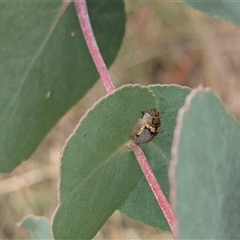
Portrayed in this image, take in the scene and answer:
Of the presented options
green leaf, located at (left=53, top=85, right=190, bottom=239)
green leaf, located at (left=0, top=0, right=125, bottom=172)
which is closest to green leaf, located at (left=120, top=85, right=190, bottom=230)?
green leaf, located at (left=53, top=85, right=190, bottom=239)

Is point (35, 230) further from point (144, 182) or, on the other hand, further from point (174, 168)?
point (174, 168)

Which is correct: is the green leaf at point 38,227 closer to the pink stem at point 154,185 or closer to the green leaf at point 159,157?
the green leaf at point 159,157

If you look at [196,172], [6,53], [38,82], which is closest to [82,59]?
[38,82]

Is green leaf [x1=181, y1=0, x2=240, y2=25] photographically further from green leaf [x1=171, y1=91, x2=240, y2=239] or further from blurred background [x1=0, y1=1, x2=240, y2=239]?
blurred background [x1=0, y1=1, x2=240, y2=239]

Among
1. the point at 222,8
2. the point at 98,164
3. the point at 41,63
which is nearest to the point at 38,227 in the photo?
the point at 41,63

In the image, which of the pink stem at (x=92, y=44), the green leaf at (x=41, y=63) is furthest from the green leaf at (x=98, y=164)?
the green leaf at (x=41, y=63)

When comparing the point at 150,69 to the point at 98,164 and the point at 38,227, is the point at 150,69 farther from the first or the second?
the point at 98,164
